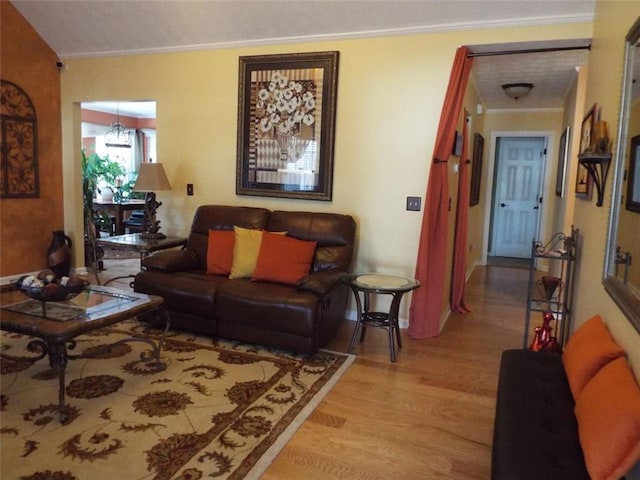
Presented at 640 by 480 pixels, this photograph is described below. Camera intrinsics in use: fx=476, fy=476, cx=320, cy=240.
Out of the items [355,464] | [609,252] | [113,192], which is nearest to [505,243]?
[609,252]

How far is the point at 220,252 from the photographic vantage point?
3.92m

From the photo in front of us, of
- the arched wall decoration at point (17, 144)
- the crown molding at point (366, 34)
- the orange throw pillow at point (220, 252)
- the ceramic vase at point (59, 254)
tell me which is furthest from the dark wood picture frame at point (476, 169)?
the arched wall decoration at point (17, 144)

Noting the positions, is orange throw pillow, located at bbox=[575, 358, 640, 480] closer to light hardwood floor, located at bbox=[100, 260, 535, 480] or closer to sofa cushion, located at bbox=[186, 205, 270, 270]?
light hardwood floor, located at bbox=[100, 260, 535, 480]

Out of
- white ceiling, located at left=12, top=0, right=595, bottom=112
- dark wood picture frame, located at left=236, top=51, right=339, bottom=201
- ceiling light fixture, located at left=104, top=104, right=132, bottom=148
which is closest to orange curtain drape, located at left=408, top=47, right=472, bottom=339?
white ceiling, located at left=12, top=0, right=595, bottom=112

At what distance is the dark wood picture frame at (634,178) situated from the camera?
190 cm

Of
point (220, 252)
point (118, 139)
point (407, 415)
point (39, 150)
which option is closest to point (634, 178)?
point (407, 415)

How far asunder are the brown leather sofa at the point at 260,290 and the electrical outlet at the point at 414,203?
0.50 m

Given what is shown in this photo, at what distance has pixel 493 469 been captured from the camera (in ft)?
4.91

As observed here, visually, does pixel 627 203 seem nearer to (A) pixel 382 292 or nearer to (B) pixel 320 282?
(A) pixel 382 292

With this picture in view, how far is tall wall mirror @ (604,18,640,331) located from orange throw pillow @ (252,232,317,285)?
2054mm

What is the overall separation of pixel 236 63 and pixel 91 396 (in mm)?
3148

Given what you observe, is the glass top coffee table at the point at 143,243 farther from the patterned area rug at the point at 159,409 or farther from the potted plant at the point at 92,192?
the patterned area rug at the point at 159,409

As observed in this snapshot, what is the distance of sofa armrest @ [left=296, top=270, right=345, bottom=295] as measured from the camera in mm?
3273

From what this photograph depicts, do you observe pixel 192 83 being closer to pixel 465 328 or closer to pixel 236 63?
pixel 236 63
